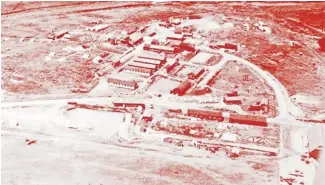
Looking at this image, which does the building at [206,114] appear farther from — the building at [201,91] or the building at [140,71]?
the building at [140,71]

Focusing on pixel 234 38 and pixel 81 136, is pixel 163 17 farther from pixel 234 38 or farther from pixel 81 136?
pixel 81 136

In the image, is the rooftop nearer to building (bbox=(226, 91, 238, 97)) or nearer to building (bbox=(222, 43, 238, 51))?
building (bbox=(222, 43, 238, 51))

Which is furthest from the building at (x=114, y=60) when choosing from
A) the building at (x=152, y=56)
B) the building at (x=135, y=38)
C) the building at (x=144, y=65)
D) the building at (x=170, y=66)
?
the building at (x=170, y=66)

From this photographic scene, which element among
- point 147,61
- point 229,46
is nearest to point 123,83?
point 147,61

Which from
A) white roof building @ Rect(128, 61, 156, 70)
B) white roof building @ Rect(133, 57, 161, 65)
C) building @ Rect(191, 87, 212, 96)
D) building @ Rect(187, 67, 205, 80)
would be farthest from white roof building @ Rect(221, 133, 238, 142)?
white roof building @ Rect(133, 57, 161, 65)

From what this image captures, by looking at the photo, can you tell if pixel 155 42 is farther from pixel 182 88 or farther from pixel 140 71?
pixel 182 88

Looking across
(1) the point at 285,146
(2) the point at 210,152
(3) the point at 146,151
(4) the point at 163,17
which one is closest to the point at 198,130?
(2) the point at 210,152

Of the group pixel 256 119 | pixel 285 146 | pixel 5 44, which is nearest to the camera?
pixel 285 146
